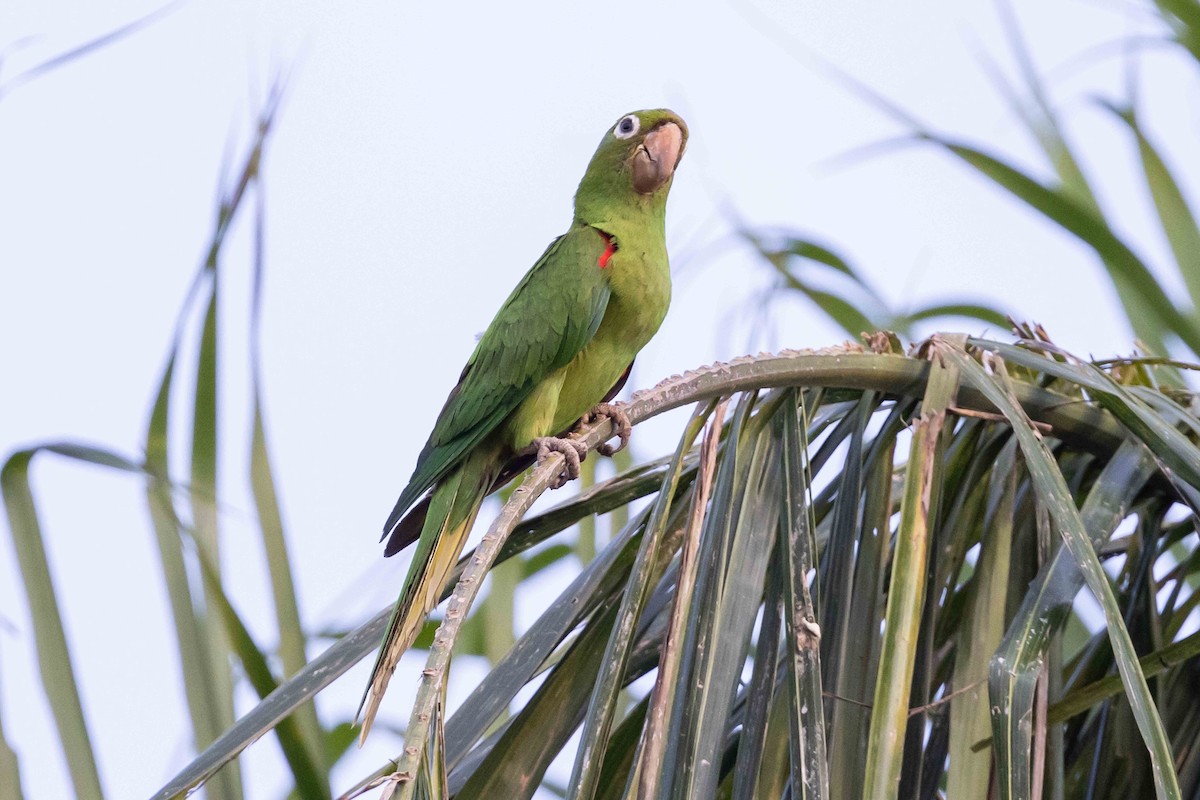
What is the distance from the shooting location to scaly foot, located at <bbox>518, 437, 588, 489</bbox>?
2248mm

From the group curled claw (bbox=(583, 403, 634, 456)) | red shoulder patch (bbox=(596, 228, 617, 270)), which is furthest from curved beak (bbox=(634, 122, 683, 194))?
curled claw (bbox=(583, 403, 634, 456))

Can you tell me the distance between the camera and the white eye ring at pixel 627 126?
2.91 metres

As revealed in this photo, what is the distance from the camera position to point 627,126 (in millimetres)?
2930

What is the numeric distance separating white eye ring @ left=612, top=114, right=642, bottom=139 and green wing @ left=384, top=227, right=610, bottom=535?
373 millimetres

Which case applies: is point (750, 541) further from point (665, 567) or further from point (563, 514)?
point (563, 514)

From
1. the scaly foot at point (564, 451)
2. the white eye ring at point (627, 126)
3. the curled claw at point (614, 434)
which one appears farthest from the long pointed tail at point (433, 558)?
the white eye ring at point (627, 126)

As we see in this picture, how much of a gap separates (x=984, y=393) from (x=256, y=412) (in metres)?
1.18

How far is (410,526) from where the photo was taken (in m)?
2.36

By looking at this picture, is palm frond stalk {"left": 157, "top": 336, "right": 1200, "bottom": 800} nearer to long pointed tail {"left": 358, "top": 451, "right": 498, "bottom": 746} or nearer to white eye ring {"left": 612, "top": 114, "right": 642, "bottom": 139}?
long pointed tail {"left": 358, "top": 451, "right": 498, "bottom": 746}

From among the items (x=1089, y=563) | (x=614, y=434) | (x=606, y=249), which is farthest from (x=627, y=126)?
(x=1089, y=563)

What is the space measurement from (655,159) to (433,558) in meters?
1.28

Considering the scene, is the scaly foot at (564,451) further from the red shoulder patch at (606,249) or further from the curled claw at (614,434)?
the red shoulder patch at (606,249)

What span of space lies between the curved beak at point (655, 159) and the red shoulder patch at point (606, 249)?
7.7 inches

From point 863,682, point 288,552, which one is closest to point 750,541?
point 863,682
